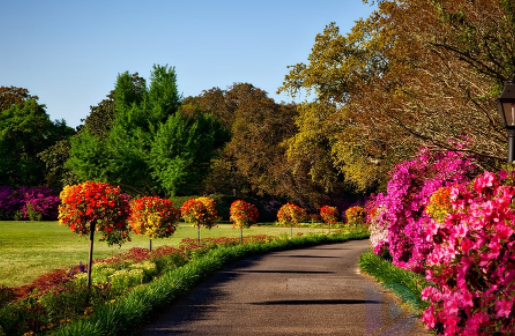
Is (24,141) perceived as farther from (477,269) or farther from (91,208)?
(477,269)

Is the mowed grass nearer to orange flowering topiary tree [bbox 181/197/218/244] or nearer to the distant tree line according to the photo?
orange flowering topiary tree [bbox 181/197/218/244]

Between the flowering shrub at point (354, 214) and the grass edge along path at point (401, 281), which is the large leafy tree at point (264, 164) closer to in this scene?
A: the flowering shrub at point (354, 214)

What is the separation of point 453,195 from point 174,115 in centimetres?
4155

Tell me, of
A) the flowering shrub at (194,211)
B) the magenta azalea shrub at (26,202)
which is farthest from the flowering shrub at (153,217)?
the magenta azalea shrub at (26,202)

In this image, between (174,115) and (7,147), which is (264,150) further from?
(7,147)

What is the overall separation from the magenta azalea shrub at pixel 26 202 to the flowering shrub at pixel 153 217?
25.9 m

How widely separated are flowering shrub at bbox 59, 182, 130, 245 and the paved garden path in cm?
237

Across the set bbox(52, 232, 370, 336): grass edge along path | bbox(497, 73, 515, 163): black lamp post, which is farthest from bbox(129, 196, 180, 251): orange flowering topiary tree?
bbox(497, 73, 515, 163): black lamp post

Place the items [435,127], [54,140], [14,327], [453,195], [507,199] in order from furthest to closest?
1. [54,140]
2. [435,127]
3. [14,327]
4. [453,195]
5. [507,199]

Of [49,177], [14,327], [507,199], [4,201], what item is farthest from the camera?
[49,177]

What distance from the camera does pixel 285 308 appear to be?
27.8 ft

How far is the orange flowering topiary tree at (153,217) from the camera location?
16531 millimetres

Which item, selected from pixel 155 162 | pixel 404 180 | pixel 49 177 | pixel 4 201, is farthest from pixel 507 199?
pixel 49 177

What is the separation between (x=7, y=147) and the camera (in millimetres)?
46812
